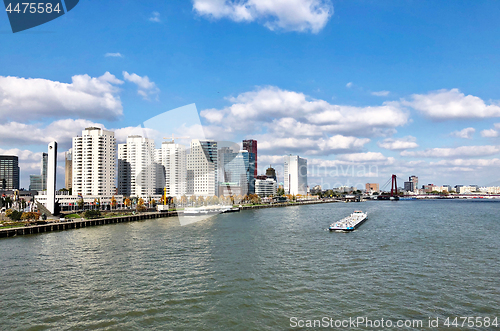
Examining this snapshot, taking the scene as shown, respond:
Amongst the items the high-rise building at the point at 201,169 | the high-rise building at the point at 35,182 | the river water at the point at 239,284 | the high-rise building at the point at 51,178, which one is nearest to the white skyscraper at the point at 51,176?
the high-rise building at the point at 51,178

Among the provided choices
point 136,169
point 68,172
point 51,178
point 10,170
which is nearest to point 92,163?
point 51,178

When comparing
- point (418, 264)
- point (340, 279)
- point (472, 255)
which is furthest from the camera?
point (472, 255)

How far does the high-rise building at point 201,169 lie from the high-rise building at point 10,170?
347 ft

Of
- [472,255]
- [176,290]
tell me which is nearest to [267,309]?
[176,290]

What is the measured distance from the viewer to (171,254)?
27.7 metres

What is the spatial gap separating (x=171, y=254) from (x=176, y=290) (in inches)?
395

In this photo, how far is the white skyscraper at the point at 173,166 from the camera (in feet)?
428

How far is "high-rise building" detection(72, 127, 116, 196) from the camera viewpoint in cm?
9350

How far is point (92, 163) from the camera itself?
94125 millimetres

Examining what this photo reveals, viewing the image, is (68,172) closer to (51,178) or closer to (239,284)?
(51,178)

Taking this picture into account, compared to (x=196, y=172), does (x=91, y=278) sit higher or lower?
lower

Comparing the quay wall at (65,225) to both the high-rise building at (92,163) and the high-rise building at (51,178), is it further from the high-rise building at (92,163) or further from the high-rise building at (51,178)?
the high-rise building at (92,163)

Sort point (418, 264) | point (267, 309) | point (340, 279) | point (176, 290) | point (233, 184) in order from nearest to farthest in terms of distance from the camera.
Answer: point (267, 309) → point (176, 290) → point (340, 279) → point (418, 264) → point (233, 184)

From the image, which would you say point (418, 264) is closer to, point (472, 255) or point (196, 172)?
point (472, 255)
